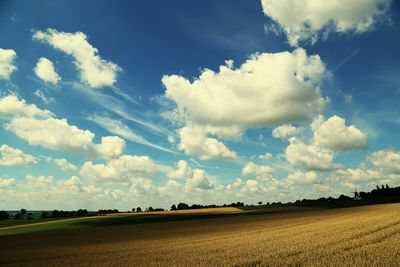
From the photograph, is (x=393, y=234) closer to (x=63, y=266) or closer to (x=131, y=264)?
(x=131, y=264)

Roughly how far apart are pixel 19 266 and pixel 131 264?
7.12 m

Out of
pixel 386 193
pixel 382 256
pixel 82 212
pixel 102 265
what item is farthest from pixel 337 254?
pixel 386 193

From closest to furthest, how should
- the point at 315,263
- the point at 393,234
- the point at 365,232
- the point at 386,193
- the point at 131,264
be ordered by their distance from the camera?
the point at 315,263, the point at 131,264, the point at 393,234, the point at 365,232, the point at 386,193

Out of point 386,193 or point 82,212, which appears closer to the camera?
point 82,212

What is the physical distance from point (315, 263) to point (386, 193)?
143516mm

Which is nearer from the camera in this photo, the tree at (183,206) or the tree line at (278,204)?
the tree line at (278,204)

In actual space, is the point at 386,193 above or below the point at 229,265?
above

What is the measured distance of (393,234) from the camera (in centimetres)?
2303

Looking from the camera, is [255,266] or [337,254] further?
[337,254]

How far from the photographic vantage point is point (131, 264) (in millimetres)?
18812

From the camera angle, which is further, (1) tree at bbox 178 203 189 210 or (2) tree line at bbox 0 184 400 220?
(1) tree at bbox 178 203 189 210

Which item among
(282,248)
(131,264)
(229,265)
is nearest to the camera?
(229,265)

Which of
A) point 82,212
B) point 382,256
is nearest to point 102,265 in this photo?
point 382,256

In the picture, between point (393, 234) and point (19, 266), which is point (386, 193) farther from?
point (19, 266)
